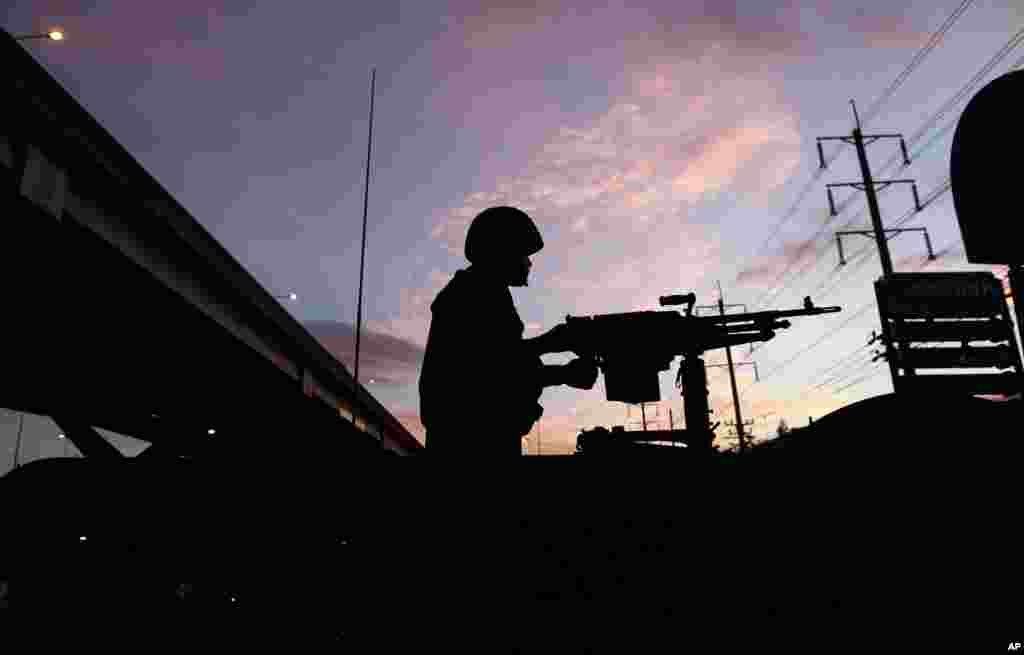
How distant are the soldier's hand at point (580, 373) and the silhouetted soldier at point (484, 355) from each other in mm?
384

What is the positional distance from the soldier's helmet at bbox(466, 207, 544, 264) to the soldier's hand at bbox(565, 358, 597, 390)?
675mm

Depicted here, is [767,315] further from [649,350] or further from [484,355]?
[484,355]

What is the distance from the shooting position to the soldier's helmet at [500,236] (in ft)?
8.63

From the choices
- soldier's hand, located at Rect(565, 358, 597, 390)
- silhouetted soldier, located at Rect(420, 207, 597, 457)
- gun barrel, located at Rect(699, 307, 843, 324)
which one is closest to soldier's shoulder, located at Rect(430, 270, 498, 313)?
silhouetted soldier, located at Rect(420, 207, 597, 457)

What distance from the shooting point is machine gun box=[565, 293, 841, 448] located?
4195mm

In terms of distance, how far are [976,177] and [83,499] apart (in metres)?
3.39

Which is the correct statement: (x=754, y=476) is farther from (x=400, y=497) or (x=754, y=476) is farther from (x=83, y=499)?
(x=83, y=499)

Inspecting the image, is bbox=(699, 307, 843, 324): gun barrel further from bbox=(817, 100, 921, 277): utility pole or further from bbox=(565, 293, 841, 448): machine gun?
bbox=(817, 100, 921, 277): utility pole

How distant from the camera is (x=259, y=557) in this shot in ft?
5.35

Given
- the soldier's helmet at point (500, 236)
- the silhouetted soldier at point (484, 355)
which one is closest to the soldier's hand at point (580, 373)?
the silhouetted soldier at point (484, 355)

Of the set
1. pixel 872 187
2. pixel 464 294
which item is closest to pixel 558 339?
pixel 464 294

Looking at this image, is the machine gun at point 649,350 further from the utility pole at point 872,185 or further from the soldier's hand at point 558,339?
the utility pole at point 872,185

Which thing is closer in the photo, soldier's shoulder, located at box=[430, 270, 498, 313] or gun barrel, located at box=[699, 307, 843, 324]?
soldier's shoulder, located at box=[430, 270, 498, 313]

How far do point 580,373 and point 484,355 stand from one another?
0.83 metres
